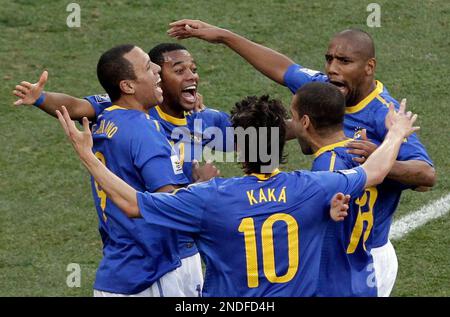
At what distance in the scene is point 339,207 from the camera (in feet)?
21.5

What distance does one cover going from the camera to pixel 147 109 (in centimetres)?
787

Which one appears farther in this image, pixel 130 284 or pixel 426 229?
pixel 426 229

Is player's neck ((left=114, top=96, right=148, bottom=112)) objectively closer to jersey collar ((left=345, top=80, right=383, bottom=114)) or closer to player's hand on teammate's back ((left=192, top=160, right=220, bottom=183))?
player's hand on teammate's back ((left=192, top=160, right=220, bottom=183))

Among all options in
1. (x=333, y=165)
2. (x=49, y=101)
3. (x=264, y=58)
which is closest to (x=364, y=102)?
(x=333, y=165)

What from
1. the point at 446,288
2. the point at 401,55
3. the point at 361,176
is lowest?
the point at 446,288

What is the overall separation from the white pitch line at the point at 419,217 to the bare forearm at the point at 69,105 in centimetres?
368

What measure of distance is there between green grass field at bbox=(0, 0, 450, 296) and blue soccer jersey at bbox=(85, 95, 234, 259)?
1.98 meters

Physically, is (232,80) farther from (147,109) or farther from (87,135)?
(87,135)

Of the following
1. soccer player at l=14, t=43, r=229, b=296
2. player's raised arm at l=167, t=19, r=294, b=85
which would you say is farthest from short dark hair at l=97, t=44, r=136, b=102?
player's raised arm at l=167, t=19, r=294, b=85

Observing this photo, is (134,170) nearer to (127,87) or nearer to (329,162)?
(127,87)

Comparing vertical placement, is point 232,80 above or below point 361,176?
below

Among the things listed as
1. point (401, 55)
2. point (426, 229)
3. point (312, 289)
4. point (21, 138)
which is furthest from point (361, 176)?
point (401, 55)
